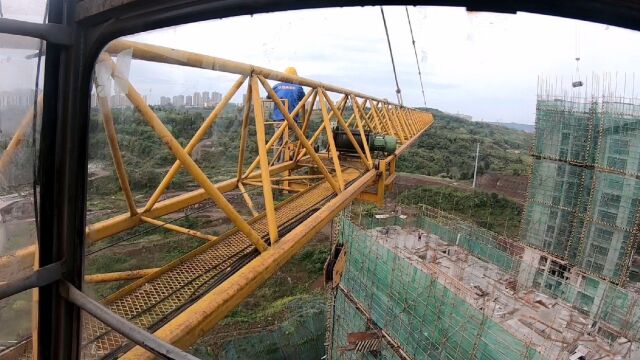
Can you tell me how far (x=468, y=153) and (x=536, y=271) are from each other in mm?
32361

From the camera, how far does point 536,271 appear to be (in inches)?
573

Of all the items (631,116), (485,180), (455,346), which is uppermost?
(631,116)

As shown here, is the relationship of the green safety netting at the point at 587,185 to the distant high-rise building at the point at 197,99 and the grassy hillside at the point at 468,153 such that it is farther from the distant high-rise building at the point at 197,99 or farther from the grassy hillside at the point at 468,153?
the grassy hillside at the point at 468,153

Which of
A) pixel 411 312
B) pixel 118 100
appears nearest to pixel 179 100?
pixel 118 100

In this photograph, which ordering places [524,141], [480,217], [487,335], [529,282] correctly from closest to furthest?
[487,335] → [529,282] → [480,217] → [524,141]

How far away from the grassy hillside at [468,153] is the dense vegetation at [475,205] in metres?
7.11

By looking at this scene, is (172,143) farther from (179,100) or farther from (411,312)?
(411,312)

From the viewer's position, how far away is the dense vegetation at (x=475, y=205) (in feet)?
90.6

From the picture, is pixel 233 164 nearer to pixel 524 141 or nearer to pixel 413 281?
pixel 413 281

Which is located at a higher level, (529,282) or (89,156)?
(89,156)

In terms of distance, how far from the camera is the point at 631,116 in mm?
11953

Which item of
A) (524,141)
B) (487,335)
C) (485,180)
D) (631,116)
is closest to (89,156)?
(487,335)

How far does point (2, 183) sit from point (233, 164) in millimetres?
4328

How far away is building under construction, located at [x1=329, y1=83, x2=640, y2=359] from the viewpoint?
9195 millimetres
